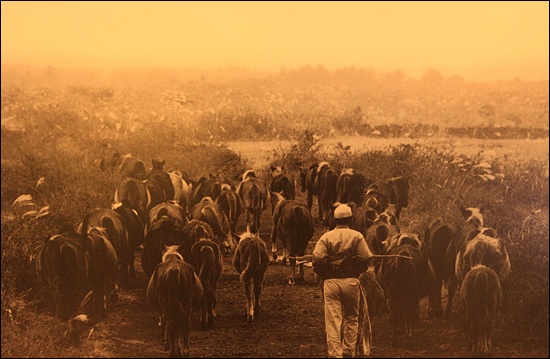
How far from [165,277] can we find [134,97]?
12.0ft

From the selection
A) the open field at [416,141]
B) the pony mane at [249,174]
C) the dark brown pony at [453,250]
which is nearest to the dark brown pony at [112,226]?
the pony mane at [249,174]

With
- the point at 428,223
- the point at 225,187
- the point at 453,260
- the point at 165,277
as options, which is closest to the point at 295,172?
the point at 225,187

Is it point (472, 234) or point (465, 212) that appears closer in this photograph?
point (472, 234)

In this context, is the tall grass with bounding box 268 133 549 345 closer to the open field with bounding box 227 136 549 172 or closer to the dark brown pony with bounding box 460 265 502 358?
the open field with bounding box 227 136 549 172

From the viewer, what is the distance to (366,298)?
8.47 meters

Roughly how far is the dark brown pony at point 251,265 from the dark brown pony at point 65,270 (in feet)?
6.26

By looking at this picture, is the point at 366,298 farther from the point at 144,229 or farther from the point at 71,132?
the point at 71,132

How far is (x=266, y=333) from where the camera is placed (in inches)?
328

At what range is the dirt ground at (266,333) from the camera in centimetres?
809

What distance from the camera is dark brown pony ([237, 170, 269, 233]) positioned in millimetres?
9867

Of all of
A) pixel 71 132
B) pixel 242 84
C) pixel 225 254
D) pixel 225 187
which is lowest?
pixel 225 254

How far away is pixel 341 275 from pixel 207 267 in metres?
1.67

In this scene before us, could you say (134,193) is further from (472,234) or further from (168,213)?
(472,234)

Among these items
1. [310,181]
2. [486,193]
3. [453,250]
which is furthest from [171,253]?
[486,193]
